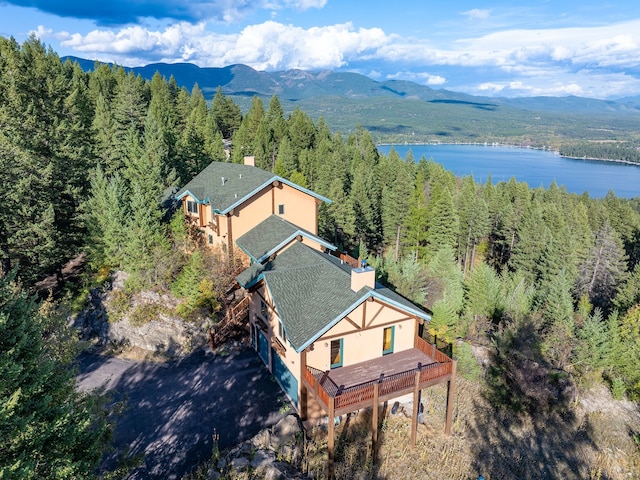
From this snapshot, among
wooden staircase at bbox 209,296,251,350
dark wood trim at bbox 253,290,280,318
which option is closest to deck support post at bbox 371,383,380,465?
dark wood trim at bbox 253,290,280,318

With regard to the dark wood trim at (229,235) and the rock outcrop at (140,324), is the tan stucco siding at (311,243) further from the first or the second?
the rock outcrop at (140,324)

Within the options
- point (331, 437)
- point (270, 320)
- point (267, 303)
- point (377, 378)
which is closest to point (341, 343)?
point (377, 378)

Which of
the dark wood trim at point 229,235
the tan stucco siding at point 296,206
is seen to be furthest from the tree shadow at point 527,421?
the dark wood trim at point 229,235

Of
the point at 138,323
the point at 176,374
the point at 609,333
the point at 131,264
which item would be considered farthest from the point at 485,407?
the point at 131,264

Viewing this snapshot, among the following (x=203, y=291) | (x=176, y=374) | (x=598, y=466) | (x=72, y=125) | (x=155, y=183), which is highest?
(x=72, y=125)

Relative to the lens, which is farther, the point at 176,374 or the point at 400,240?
the point at 400,240

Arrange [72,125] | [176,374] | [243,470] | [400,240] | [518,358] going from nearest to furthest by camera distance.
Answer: [243,470] → [176,374] → [518,358] → [72,125] → [400,240]

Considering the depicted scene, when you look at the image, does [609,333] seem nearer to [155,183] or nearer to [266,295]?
[266,295]
